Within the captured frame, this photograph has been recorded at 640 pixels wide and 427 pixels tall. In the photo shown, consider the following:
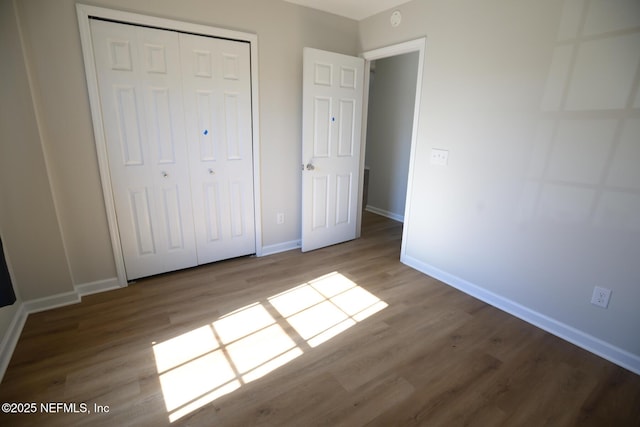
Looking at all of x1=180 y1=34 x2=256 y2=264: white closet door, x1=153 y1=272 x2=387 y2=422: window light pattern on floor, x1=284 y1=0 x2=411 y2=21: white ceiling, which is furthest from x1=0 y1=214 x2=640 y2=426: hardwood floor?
x1=284 y1=0 x2=411 y2=21: white ceiling

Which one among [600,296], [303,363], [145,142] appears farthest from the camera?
[145,142]

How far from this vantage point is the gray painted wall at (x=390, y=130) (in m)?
4.32

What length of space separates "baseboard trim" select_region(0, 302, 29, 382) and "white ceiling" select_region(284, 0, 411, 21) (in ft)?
10.8

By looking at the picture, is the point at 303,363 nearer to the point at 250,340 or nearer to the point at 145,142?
the point at 250,340

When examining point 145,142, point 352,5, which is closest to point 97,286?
point 145,142

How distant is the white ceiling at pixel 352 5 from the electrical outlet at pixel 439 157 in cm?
138

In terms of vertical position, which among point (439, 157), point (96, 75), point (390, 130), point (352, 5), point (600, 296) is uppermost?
point (352, 5)

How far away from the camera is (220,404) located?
156 cm

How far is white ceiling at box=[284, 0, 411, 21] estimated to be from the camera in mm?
2836

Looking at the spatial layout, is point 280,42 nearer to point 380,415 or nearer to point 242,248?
point 242,248

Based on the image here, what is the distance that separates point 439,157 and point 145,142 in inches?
98.5

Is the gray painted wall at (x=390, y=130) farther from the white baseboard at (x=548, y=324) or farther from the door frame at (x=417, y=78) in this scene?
the white baseboard at (x=548, y=324)

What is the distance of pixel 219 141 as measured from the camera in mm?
2793

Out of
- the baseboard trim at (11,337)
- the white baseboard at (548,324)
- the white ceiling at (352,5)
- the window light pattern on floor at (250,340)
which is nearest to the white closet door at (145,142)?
the baseboard trim at (11,337)
